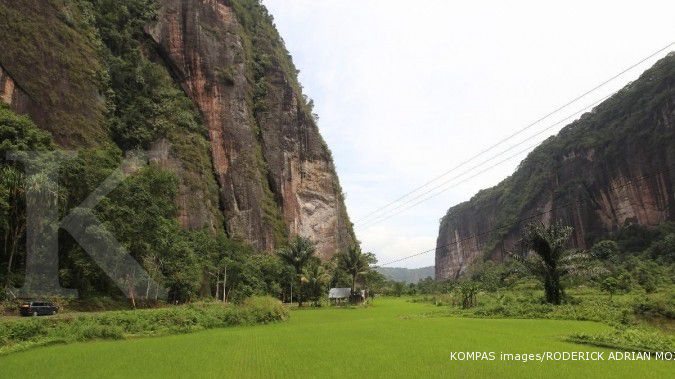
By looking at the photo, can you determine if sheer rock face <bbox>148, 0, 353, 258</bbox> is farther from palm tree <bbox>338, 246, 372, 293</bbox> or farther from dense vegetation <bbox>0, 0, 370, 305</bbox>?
palm tree <bbox>338, 246, 372, 293</bbox>

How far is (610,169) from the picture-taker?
244ft

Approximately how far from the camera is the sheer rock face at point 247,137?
1770 inches

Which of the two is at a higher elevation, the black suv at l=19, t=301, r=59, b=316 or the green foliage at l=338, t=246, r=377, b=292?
the green foliage at l=338, t=246, r=377, b=292

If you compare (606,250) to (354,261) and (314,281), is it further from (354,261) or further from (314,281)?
(314,281)

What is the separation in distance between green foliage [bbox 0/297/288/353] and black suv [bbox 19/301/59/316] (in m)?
2.58

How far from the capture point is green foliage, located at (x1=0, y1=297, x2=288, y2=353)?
13839 millimetres

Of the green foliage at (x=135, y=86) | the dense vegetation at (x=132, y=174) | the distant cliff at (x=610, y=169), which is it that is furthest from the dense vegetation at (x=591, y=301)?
the green foliage at (x=135, y=86)

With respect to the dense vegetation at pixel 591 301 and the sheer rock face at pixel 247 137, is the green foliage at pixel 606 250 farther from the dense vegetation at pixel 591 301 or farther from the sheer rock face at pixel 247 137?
the sheer rock face at pixel 247 137

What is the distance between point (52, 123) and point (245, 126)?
20.8 meters

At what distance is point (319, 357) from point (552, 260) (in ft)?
63.5

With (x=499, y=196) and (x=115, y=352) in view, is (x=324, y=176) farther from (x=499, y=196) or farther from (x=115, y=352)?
(x=499, y=196)

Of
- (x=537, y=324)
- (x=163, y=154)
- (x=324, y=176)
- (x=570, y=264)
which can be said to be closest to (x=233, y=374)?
(x=537, y=324)

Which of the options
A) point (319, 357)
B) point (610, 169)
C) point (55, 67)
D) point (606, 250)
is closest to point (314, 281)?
point (55, 67)

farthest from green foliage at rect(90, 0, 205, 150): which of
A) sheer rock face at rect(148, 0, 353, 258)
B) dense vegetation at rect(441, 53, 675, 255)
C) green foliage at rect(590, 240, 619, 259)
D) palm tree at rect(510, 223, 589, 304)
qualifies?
green foliage at rect(590, 240, 619, 259)
